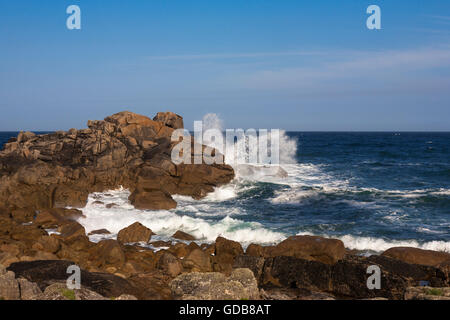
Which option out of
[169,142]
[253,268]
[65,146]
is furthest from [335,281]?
[65,146]

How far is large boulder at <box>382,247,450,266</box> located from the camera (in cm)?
1444

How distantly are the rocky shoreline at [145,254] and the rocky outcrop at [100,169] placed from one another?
8 cm

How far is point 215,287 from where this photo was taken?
362 inches

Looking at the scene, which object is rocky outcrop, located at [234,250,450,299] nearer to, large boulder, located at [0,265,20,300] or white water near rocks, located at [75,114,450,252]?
white water near rocks, located at [75,114,450,252]

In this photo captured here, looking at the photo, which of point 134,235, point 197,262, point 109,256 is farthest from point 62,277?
point 134,235

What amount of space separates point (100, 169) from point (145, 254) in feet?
50.3

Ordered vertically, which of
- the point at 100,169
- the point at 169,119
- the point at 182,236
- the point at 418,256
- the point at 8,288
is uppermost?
the point at 169,119

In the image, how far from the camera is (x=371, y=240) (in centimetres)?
1869

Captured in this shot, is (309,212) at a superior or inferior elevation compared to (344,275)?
inferior

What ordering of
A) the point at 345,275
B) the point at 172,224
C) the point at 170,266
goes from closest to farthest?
the point at 345,275 → the point at 170,266 → the point at 172,224

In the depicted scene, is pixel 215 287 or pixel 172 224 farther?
pixel 172 224

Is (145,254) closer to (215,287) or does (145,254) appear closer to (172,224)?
(172,224)

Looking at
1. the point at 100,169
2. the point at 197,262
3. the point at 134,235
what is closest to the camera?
the point at 197,262
